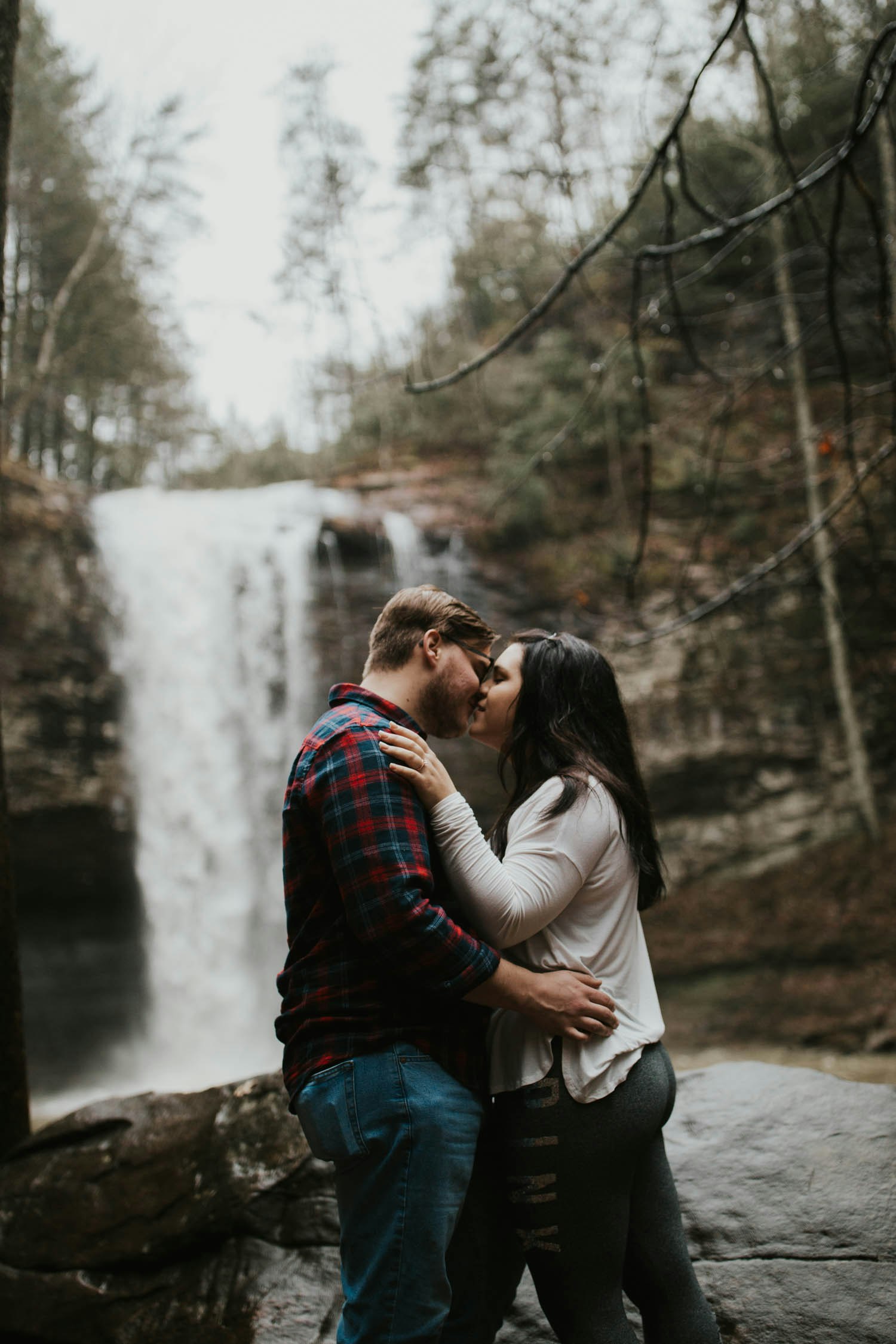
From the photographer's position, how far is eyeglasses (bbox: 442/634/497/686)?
1921 mm

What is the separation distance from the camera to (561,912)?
1749mm

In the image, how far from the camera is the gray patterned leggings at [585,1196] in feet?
5.30

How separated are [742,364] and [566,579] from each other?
4.05m

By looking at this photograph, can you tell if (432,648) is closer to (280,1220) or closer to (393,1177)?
(393,1177)

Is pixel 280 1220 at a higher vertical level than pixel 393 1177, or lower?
lower

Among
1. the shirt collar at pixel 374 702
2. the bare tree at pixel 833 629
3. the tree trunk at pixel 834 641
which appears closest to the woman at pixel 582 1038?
the shirt collar at pixel 374 702

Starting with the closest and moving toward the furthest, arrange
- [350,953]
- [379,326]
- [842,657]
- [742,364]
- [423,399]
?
[350,953]
[379,326]
[842,657]
[742,364]
[423,399]

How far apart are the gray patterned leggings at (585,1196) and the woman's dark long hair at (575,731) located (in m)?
0.47

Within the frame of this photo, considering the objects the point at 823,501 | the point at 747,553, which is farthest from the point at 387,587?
the point at 823,501

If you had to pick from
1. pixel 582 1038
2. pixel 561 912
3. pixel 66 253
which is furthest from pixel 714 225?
pixel 66 253

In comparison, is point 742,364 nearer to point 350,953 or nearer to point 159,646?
point 159,646

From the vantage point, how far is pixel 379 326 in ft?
8.28

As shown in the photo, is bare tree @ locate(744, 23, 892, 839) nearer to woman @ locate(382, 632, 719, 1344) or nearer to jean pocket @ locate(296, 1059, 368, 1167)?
woman @ locate(382, 632, 719, 1344)

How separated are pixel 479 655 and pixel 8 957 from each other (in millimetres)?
2195
